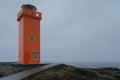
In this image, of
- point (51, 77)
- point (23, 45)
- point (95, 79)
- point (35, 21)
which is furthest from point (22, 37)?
point (95, 79)

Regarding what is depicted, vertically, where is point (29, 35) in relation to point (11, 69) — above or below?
above

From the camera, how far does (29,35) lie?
69.6 ft

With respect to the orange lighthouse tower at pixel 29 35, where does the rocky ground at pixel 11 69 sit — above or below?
below

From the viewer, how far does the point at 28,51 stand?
67.9 feet

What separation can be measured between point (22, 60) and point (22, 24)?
5686 mm

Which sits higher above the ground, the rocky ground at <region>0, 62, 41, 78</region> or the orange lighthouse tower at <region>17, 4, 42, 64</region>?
the orange lighthouse tower at <region>17, 4, 42, 64</region>

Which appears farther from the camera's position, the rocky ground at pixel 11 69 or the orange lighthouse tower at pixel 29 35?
the orange lighthouse tower at pixel 29 35

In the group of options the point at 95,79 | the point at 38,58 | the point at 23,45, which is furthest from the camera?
the point at 38,58

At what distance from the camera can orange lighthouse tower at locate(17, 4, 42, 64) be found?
20609 mm

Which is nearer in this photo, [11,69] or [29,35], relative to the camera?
[11,69]

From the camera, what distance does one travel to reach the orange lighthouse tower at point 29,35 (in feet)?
67.6

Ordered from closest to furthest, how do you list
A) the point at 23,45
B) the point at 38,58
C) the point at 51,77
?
the point at 51,77
the point at 23,45
the point at 38,58

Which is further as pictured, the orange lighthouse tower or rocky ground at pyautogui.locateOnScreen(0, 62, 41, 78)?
the orange lighthouse tower

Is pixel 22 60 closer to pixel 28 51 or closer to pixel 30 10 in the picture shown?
pixel 28 51
